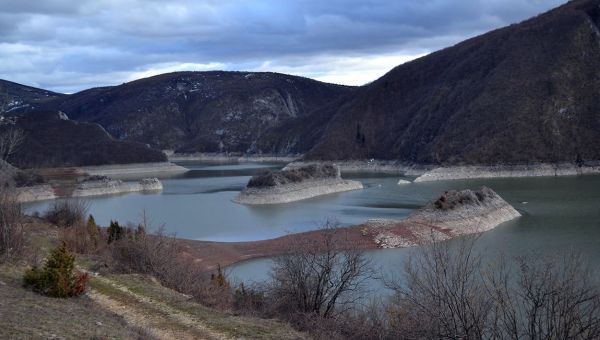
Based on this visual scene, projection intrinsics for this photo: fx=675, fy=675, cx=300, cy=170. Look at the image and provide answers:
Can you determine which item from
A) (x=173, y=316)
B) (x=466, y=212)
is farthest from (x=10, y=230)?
(x=466, y=212)

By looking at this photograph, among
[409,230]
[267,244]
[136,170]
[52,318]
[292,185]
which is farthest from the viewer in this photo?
[136,170]

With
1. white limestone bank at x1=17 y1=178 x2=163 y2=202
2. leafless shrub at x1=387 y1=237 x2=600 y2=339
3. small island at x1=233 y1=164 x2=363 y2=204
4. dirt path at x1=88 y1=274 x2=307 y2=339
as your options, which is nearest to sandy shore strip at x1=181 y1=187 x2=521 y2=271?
dirt path at x1=88 y1=274 x2=307 y2=339

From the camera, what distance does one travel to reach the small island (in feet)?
221

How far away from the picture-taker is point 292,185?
70562 millimetres

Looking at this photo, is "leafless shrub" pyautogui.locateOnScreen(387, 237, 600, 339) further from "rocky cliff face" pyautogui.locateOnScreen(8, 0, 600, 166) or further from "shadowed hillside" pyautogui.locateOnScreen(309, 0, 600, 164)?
"shadowed hillside" pyautogui.locateOnScreen(309, 0, 600, 164)

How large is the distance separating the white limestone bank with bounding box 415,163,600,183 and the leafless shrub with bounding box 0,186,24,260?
2863 inches

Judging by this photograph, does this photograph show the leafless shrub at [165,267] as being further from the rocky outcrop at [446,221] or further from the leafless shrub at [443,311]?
the rocky outcrop at [446,221]

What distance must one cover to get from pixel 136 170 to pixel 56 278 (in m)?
121

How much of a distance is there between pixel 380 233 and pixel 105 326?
2902 cm

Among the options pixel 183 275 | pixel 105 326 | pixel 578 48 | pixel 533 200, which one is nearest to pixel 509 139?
pixel 578 48

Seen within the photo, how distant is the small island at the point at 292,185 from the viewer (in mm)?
67312

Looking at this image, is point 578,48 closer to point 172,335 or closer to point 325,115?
point 325,115

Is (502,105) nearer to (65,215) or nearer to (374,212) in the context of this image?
(374,212)

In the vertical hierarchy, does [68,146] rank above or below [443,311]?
above
